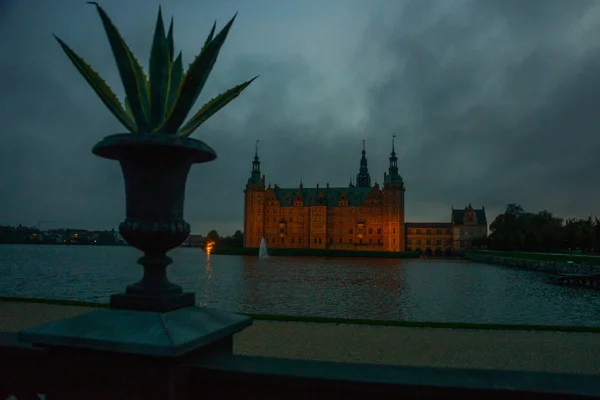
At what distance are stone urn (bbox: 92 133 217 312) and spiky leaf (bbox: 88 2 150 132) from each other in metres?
0.23

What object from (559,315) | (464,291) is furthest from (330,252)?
(559,315)

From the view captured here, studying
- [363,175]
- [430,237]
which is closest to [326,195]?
[363,175]

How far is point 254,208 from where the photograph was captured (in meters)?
98.1

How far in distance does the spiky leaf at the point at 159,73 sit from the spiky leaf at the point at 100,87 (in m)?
0.20

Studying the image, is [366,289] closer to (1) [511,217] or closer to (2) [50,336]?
(2) [50,336]

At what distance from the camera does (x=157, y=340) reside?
2.25 m

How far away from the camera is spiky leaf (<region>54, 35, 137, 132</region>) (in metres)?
2.96

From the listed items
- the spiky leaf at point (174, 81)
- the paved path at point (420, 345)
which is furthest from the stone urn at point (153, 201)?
the paved path at point (420, 345)

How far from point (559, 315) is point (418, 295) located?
638 cm

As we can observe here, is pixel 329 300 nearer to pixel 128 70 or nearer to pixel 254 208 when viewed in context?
pixel 128 70

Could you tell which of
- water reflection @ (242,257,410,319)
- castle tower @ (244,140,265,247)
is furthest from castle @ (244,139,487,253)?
water reflection @ (242,257,410,319)

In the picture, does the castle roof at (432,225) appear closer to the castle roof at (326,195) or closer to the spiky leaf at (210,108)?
the castle roof at (326,195)

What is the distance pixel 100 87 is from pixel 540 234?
2839 inches

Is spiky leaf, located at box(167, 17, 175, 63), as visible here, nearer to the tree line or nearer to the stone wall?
the stone wall
